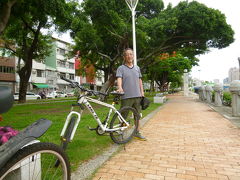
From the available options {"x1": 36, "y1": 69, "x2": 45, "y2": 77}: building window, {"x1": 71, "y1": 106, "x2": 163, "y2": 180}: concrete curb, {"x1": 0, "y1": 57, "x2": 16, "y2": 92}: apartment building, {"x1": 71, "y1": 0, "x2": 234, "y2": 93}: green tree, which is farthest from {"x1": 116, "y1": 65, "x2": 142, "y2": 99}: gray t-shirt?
{"x1": 36, "y1": 69, "x2": 45, "y2": 77}: building window

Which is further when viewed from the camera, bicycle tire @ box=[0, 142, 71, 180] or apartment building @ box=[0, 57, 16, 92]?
apartment building @ box=[0, 57, 16, 92]

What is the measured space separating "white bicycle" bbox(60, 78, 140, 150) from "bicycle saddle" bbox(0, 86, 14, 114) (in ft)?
3.73

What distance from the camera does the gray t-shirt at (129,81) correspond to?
3.99 m

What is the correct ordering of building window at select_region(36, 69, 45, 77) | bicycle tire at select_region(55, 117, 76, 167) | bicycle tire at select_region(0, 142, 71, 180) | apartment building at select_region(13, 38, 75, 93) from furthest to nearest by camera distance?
building window at select_region(36, 69, 45, 77), apartment building at select_region(13, 38, 75, 93), bicycle tire at select_region(55, 117, 76, 167), bicycle tire at select_region(0, 142, 71, 180)

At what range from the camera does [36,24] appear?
17.4 metres

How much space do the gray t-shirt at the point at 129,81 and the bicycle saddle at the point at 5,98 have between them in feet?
8.24

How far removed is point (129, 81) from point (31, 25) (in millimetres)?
16315

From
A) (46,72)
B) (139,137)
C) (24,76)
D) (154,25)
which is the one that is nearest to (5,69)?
(46,72)

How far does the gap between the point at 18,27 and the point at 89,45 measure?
7104 millimetres

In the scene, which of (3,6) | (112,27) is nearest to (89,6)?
(112,27)

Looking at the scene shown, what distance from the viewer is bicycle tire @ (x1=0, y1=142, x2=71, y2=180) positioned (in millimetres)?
1476

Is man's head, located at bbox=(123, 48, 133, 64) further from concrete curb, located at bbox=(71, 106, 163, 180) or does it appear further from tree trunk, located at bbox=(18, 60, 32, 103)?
tree trunk, located at bbox=(18, 60, 32, 103)

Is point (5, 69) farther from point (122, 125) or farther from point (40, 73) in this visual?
point (122, 125)

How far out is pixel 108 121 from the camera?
12.2ft
